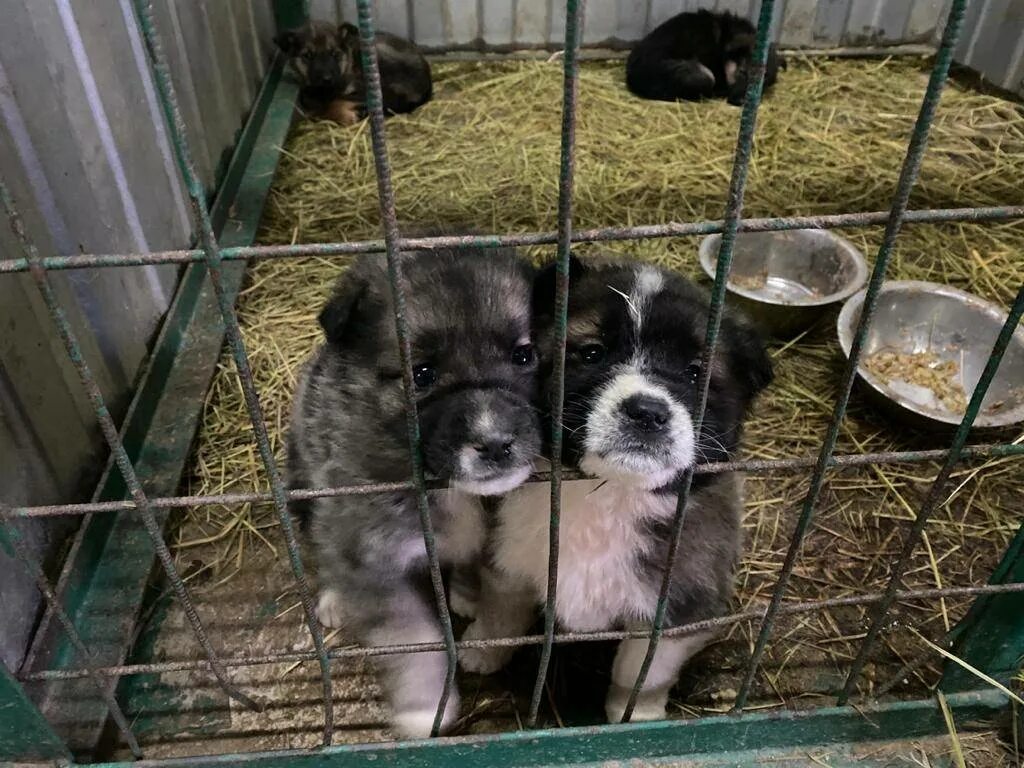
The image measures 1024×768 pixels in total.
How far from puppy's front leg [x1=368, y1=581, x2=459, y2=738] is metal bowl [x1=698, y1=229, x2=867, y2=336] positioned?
219cm

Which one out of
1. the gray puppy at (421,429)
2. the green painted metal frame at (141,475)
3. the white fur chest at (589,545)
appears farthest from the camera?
the green painted metal frame at (141,475)

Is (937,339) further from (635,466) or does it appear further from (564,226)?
(564,226)

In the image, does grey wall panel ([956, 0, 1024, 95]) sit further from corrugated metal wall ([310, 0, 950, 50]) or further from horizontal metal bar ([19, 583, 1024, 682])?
horizontal metal bar ([19, 583, 1024, 682])

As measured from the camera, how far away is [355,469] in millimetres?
2197

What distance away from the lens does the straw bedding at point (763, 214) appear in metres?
2.92

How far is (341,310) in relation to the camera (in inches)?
83.0

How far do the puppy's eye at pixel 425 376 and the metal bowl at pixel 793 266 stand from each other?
2160 millimetres

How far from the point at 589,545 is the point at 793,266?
2.60 metres

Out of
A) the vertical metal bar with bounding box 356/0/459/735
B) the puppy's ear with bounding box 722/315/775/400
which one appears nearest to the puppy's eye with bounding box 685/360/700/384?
the puppy's ear with bounding box 722/315/775/400

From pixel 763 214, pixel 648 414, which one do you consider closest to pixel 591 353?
pixel 648 414

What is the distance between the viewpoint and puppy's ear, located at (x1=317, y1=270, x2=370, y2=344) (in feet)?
6.92

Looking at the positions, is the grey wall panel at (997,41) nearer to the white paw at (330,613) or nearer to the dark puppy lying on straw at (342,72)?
the dark puppy lying on straw at (342,72)

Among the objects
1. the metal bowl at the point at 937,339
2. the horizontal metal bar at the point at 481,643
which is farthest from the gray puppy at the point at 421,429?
the metal bowl at the point at 937,339

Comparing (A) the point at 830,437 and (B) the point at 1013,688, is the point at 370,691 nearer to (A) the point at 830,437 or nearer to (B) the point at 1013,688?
(A) the point at 830,437
